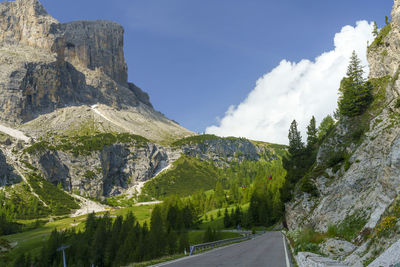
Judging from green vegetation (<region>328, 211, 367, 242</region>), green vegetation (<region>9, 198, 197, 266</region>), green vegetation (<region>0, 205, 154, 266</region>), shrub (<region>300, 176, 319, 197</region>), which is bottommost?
green vegetation (<region>0, 205, 154, 266</region>)

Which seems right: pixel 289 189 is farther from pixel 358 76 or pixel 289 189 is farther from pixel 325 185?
pixel 358 76

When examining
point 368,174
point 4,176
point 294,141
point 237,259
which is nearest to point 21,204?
point 4,176

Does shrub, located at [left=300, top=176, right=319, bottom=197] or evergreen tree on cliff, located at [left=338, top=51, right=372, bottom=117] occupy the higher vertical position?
evergreen tree on cliff, located at [left=338, top=51, right=372, bottom=117]

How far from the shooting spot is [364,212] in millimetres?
20594

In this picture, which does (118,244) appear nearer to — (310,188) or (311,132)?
(310,188)

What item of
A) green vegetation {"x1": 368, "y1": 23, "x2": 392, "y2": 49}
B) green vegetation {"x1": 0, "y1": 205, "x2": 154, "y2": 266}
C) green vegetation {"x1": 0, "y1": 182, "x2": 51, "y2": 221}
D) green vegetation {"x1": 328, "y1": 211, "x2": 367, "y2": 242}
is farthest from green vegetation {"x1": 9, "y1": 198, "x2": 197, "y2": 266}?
green vegetation {"x1": 0, "y1": 182, "x2": 51, "y2": 221}

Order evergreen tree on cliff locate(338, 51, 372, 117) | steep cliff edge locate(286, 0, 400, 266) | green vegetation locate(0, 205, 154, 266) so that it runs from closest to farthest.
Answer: steep cliff edge locate(286, 0, 400, 266) → evergreen tree on cliff locate(338, 51, 372, 117) → green vegetation locate(0, 205, 154, 266)

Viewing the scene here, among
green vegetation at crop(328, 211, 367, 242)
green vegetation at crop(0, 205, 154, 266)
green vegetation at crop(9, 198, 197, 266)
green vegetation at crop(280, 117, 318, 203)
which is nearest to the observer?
green vegetation at crop(328, 211, 367, 242)

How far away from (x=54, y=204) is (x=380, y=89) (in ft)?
673

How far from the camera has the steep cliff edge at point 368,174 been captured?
40.5ft

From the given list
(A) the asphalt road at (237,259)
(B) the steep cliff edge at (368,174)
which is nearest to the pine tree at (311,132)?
(B) the steep cliff edge at (368,174)

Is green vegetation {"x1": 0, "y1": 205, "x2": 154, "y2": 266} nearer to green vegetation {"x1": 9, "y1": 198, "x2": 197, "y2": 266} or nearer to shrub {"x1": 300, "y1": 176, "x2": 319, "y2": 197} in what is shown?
green vegetation {"x1": 9, "y1": 198, "x2": 197, "y2": 266}

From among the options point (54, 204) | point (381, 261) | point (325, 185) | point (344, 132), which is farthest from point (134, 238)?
point (54, 204)

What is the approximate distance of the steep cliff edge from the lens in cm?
1234
